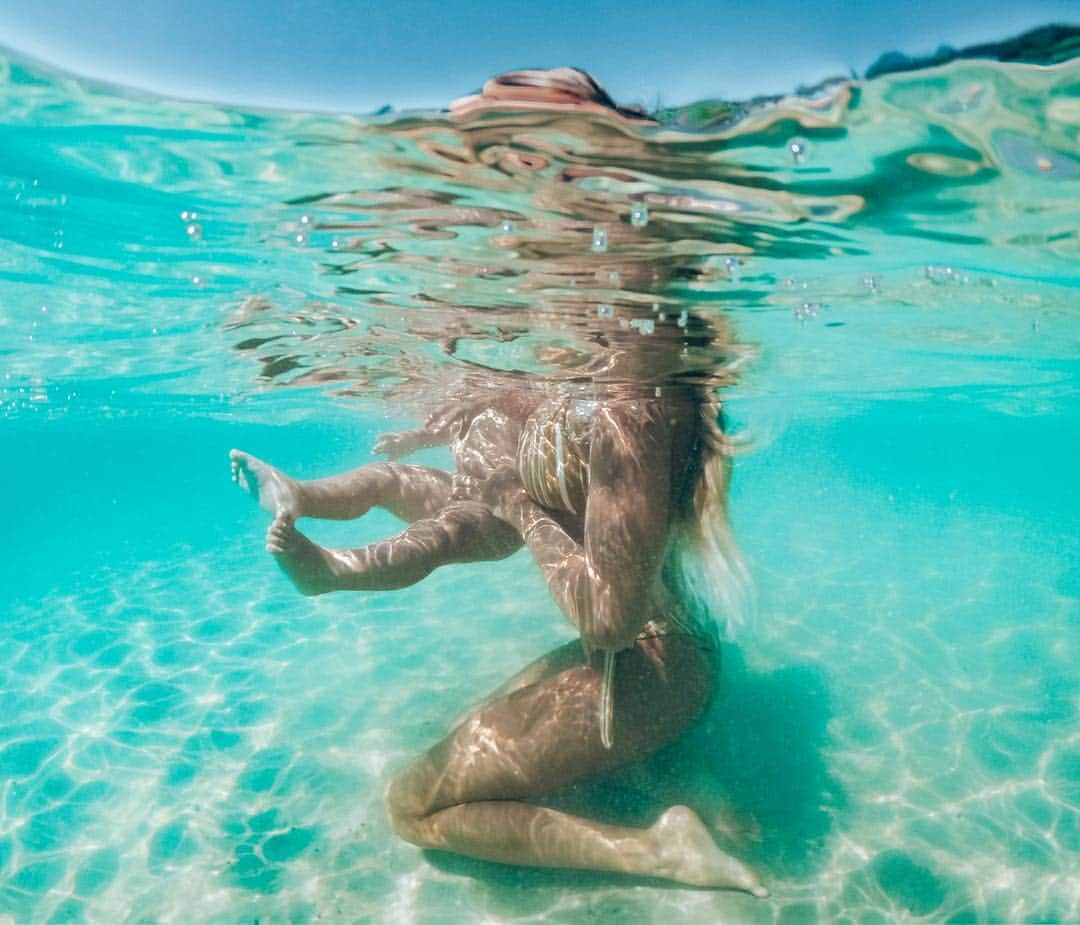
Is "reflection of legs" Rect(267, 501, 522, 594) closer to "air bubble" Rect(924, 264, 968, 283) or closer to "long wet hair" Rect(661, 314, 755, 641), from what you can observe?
"long wet hair" Rect(661, 314, 755, 641)

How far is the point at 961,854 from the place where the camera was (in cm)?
577

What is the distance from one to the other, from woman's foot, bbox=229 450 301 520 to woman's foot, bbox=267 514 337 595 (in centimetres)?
16

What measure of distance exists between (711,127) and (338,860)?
6.89 meters

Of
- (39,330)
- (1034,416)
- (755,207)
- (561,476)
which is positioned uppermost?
(755,207)

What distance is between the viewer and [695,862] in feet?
15.8

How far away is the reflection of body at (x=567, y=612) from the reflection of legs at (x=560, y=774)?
0.01 m

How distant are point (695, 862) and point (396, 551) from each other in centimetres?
339

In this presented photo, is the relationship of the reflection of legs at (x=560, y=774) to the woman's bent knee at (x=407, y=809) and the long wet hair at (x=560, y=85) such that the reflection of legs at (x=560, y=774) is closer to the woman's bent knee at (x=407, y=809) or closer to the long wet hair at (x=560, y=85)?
the woman's bent knee at (x=407, y=809)

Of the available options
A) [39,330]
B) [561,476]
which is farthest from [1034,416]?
[39,330]

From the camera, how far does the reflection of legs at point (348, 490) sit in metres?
5.86

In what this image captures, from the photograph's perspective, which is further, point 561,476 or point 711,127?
point 561,476

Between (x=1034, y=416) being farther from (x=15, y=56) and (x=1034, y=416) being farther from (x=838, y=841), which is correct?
(x=15, y=56)

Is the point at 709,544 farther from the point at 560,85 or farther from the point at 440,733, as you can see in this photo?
the point at 440,733

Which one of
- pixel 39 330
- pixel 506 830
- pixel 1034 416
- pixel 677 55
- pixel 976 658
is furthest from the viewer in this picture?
pixel 1034 416
